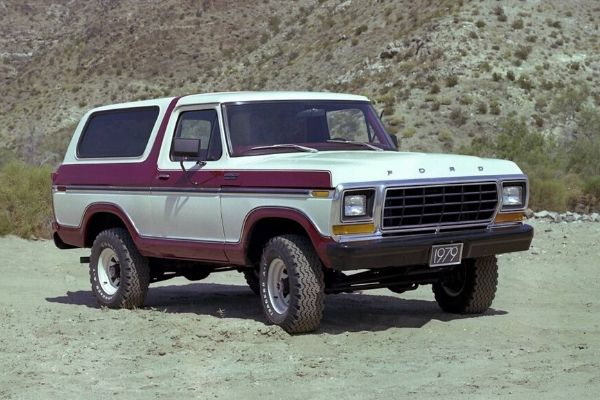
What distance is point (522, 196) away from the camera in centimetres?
943

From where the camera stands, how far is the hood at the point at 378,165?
8.27 meters

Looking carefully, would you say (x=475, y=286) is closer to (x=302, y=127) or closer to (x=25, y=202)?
(x=302, y=127)

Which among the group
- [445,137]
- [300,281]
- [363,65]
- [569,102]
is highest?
[300,281]

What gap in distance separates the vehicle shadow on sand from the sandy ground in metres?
0.03

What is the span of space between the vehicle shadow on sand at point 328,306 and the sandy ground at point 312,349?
3cm

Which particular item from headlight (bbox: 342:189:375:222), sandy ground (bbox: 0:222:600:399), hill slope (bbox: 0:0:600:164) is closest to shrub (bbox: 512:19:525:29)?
hill slope (bbox: 0:0:600:164)

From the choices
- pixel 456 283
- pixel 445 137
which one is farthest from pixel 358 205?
pixel 445 137

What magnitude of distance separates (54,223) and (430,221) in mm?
4758

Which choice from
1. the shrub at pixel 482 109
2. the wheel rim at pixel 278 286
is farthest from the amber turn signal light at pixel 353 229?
the shrub at pixel 482 109

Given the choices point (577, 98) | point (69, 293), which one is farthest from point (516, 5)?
point (69, 293)

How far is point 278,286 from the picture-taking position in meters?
9.12

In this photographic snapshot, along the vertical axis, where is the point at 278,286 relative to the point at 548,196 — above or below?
above

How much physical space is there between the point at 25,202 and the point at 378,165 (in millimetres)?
12944

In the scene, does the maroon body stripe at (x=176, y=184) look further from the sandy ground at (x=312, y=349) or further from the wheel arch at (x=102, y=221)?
the sandy ground at (x=312, y=349)
